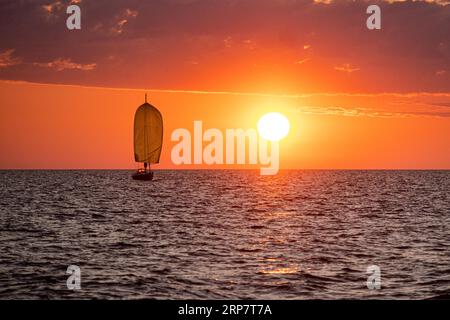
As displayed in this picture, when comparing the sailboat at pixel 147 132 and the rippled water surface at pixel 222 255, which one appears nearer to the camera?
the rippled water surface at pixel 222 255

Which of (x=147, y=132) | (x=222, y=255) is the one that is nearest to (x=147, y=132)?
(x=147, y=132)

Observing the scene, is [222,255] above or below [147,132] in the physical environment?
below

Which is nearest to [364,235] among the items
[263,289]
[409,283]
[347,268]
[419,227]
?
[419,227]

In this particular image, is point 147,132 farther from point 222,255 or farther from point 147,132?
point 222,255

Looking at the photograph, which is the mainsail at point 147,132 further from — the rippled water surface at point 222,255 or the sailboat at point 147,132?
the rippled water surface at point 222,255

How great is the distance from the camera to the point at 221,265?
105 feet

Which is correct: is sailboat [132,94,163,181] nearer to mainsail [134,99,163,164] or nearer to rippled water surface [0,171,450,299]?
mainsail [134,99,163,164]

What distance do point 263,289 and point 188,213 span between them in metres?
42.5

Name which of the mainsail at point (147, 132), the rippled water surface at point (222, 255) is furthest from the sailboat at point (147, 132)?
the rippled water surface at point (222, 255)

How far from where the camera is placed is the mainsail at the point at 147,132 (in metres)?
127

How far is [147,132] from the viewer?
127 meters

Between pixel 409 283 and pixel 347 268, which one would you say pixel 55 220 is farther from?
pixel 409 283
